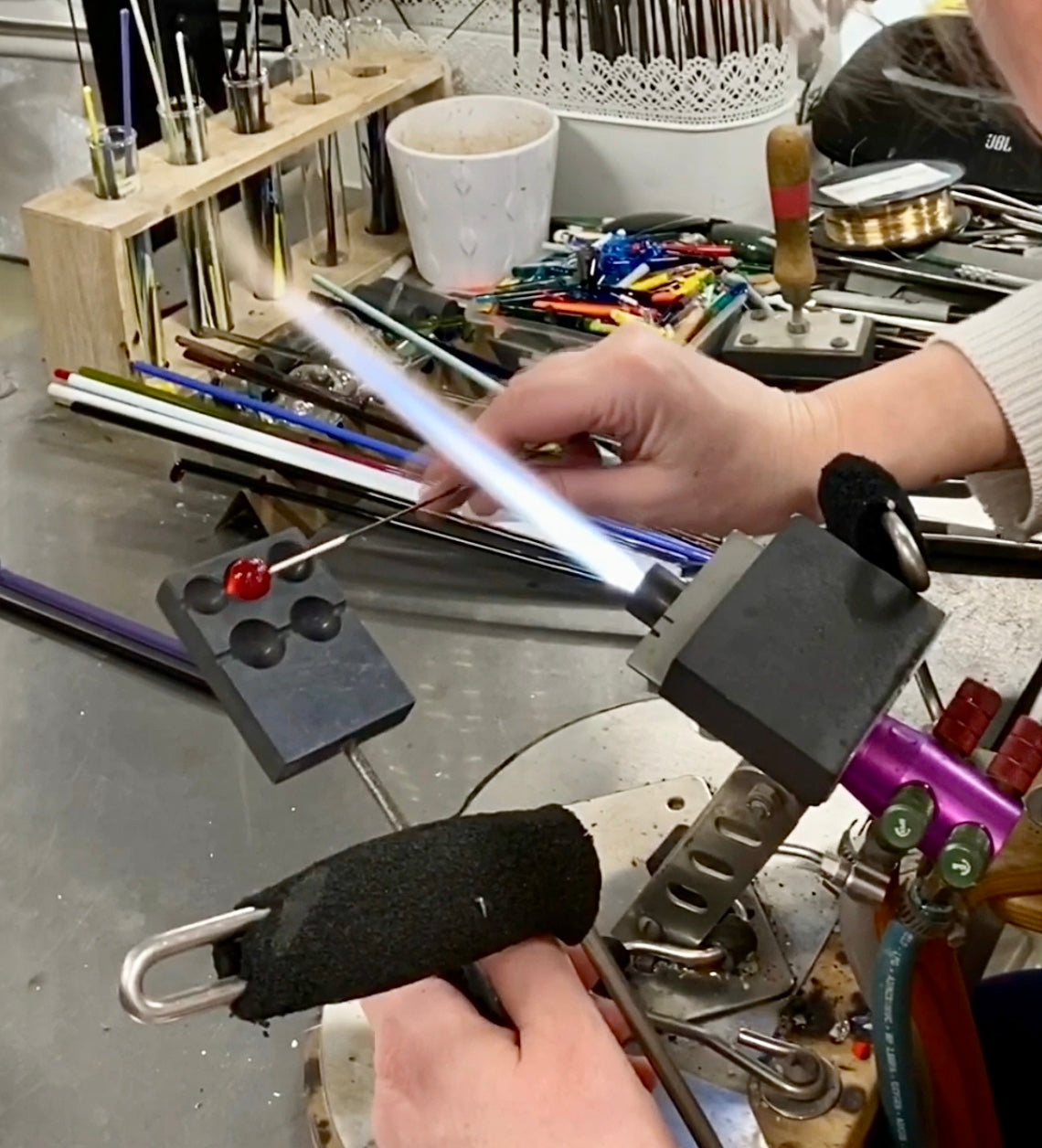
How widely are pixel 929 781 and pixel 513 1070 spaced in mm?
171

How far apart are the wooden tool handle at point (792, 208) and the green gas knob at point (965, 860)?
0.60 m

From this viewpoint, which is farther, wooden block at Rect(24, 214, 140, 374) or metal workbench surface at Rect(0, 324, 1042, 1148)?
wooden block at Rect(24, 214, 140, 374)

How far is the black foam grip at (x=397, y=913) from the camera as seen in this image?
39cm

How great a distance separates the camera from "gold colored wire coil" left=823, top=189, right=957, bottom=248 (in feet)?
3.59

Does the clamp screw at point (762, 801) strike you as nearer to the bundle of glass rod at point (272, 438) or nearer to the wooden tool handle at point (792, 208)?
the bundle of glass rod at point (272, 438)

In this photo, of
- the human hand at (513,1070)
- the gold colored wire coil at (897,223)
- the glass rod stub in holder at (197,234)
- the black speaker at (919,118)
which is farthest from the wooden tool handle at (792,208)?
the human hand at (513,1070)

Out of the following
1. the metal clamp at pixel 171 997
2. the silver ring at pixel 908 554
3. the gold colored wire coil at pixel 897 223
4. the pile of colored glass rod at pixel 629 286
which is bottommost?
the pile of colored glass rod at pixel 629 286

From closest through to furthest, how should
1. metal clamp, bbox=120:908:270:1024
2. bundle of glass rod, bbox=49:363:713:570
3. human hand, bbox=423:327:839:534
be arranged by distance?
1. metal clamp, bbox=120:908:270:1024
2. human hand, bbox=423:327:839:534
3. bundle of glass rod, bbox=49:363:713:570

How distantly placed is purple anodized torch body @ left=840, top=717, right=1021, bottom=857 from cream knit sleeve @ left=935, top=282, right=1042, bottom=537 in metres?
0.31

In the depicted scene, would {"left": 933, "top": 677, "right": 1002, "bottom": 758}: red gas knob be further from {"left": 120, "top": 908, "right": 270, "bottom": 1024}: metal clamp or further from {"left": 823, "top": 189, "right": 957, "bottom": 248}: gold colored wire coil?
{"left": 823, "top": 189, "right": 957, "bottom": 248}: gold colored wire coil

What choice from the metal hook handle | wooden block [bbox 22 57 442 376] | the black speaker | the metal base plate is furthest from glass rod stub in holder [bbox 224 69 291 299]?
the metal hook handle

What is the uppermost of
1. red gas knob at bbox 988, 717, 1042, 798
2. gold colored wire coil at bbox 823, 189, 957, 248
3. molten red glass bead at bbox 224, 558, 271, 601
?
molten red glass bead at bbox 224, 558, 271, 601

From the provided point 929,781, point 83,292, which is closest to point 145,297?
point 83,292

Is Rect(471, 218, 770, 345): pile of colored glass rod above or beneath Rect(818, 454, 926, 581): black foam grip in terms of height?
beneath
